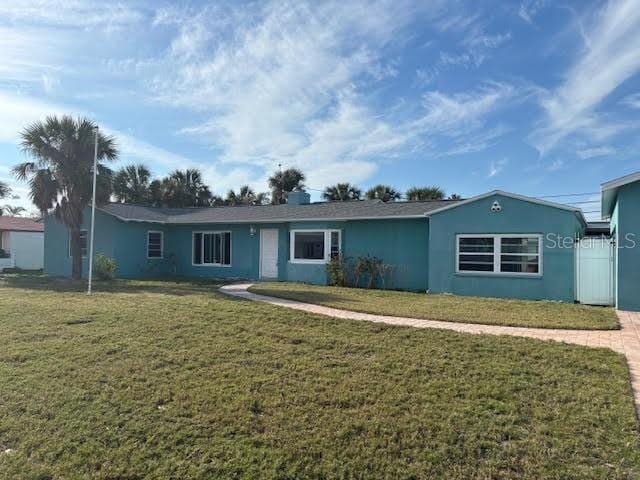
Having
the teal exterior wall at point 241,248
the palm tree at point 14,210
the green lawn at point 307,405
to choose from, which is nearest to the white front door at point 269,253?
the teal exterior wall at point 241,248

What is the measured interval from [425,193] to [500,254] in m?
17.2

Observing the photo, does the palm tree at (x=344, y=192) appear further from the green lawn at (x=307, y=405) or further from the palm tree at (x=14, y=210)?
the palm tree at (x=14, y=210)

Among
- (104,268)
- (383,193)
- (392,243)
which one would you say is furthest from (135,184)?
(392,243)

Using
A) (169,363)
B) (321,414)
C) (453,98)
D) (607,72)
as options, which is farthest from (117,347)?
(607,72)

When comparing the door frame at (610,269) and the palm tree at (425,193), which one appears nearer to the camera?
the door frame at (610,269)

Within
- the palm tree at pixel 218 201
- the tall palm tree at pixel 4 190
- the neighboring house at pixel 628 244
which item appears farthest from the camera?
the palm tree at pixel 218 201

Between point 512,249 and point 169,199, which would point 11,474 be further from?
point 169,199

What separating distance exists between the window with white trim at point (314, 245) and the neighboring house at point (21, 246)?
63.6 feet

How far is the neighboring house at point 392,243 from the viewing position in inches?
484

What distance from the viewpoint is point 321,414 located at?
4441mm

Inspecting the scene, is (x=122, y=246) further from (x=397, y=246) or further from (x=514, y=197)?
(x=514, y=197)

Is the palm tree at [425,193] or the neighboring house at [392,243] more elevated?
the palm tree at [425,193]

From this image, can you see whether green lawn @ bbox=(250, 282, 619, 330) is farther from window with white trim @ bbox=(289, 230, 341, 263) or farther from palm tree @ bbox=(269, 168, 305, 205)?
palm tree @ bbox=(269, 168, 305, 205)

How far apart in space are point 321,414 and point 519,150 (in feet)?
79.8
